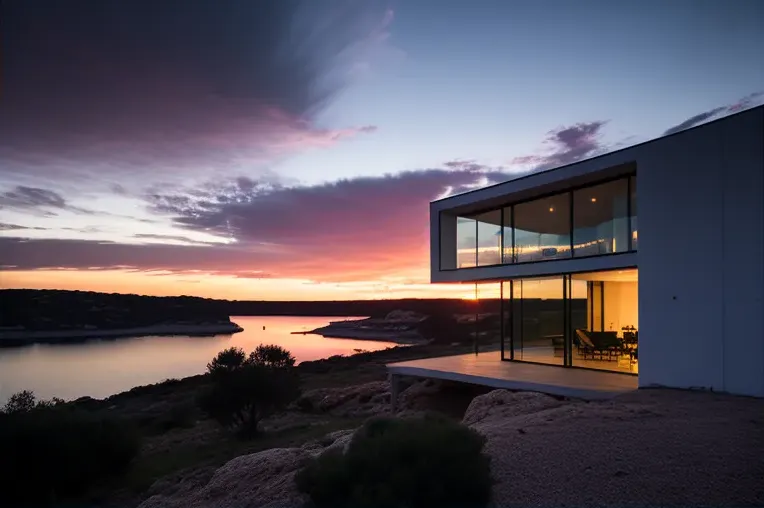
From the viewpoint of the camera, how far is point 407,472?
4.36 meters

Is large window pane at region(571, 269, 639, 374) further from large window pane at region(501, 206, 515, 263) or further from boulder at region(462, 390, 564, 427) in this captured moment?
boulder at region(462, 390, 564, 427)

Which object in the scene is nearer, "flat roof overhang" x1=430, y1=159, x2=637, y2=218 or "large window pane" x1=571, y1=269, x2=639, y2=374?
"flat roof overhang" x1=430, y1=159, x2=637, y2=218

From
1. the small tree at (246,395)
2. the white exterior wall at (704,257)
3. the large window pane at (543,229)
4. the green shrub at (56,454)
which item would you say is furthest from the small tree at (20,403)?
the white exterior wall at (704,257)

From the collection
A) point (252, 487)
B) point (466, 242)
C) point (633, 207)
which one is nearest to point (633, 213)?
point (633, 207)

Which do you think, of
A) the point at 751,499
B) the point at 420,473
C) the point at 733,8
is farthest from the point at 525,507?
the point at 733,8

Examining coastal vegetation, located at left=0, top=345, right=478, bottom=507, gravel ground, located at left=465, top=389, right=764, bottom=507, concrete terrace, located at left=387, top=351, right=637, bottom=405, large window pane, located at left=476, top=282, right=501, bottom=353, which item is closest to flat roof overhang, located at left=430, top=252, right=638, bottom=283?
large window pane, located at left=476, top=282, right=501, bottom=353

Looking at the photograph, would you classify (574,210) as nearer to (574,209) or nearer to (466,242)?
(574,209)

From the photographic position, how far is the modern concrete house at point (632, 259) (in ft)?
26.4

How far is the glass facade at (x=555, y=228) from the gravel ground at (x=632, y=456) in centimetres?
458

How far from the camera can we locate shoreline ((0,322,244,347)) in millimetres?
67688

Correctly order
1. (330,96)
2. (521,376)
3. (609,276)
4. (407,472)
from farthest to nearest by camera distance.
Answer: (330,96) → (609,276) → (521,376) → (407,472)

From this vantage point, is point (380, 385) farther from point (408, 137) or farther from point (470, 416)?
point (470, 416)

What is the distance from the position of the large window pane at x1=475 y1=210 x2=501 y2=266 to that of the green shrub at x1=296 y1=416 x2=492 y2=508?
9.19m

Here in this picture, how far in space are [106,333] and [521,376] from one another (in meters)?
76.7
